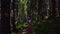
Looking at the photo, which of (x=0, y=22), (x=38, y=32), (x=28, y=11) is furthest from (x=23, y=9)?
(x=0, y=22)

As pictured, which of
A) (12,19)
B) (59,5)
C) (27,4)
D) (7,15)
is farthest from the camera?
(27,4)

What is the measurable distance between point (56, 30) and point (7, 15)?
3.80m

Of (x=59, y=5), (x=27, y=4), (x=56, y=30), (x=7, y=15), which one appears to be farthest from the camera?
(x=27, y=4)

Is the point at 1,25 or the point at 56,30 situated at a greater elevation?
the point at 1,25

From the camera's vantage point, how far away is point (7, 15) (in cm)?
418

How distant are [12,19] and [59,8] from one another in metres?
4.93

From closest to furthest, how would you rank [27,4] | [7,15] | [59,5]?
[7,15], [59,5], [27,4]

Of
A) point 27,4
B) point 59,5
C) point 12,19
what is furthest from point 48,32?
point 27,4

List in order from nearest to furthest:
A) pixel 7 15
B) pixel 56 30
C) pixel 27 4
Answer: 1. pixel 7 15
2. pixel 56 30
3. pixel 27 4

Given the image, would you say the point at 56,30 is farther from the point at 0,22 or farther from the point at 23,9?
the point at 23,9

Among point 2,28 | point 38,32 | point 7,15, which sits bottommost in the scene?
point 38,32

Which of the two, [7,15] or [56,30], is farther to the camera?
[56,30]

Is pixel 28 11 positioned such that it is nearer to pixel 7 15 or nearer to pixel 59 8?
pixel 59 8

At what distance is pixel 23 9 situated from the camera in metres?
18.5
